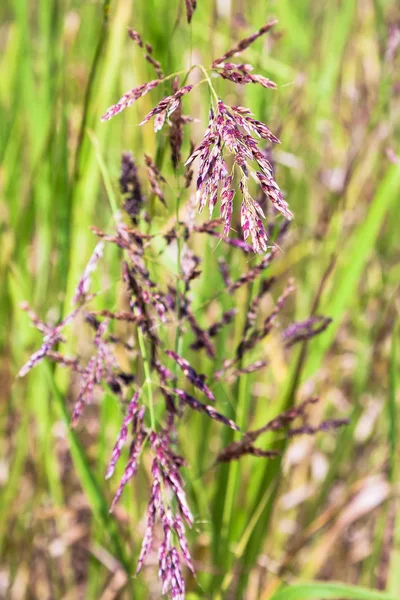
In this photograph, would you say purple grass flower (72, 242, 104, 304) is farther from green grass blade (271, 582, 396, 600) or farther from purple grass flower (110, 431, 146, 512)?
green grass blade (271, 582, 396, 600)

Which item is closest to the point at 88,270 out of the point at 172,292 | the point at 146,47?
the point at 172,292

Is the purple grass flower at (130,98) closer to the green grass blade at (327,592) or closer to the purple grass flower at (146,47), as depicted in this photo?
the purple grass flower at (146,47)

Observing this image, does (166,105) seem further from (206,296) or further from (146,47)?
(206,296)

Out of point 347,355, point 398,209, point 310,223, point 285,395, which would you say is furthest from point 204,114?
point 285,395

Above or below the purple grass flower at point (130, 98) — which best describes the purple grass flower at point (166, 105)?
below

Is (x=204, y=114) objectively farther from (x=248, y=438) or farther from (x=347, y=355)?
(x=248, y=438)

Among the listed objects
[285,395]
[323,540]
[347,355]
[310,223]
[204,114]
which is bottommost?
[323,540]

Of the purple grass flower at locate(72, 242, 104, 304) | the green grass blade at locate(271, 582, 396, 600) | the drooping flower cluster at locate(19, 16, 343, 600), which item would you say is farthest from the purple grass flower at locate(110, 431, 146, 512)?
the green grass blade at locate(271, 582, 396, 600)

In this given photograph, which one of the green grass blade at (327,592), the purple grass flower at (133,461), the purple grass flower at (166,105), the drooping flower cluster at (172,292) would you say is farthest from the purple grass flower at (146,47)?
the green grass blade at (327,592)
